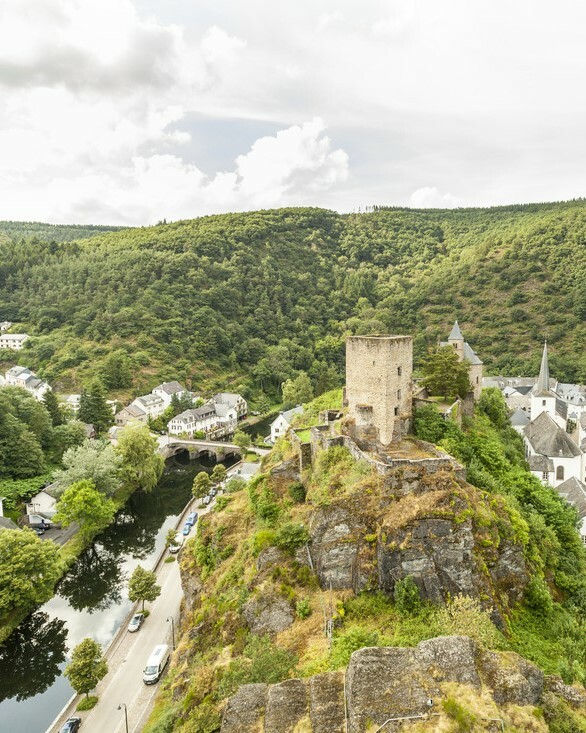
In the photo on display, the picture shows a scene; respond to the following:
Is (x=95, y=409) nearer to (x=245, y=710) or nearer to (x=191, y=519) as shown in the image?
(x=191, y=519)

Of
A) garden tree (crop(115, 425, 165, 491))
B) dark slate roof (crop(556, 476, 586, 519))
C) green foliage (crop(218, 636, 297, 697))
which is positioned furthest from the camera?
garden tree (crop(115, 425, 165, 491))

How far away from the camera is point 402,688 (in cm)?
1472

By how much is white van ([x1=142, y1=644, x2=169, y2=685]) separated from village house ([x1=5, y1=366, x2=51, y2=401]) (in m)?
65.9

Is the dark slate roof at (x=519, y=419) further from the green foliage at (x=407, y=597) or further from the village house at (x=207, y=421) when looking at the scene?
the village house at (x=207, y=421)

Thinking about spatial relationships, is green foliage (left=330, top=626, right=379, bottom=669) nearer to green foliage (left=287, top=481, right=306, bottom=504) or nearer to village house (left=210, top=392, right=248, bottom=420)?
green foliage (left=287, top=481, right=306, bottom=504)

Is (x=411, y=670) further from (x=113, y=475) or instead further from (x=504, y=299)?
(x=504, y=299)

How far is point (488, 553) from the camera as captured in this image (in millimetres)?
22078

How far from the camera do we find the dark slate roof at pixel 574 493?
37531mm

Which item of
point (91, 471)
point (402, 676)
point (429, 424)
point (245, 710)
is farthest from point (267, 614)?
point (91, 471)

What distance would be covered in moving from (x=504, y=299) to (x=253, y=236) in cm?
7950

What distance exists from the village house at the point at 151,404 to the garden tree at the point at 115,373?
671 cm

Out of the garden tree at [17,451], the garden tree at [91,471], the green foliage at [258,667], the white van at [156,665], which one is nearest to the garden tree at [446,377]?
the green foliage at [258,667]

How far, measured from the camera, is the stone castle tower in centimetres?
2723

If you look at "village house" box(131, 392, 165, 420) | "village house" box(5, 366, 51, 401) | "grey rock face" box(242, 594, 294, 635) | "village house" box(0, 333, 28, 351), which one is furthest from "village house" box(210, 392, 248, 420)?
"grey rock face" box(242, 594, 294, 635)
